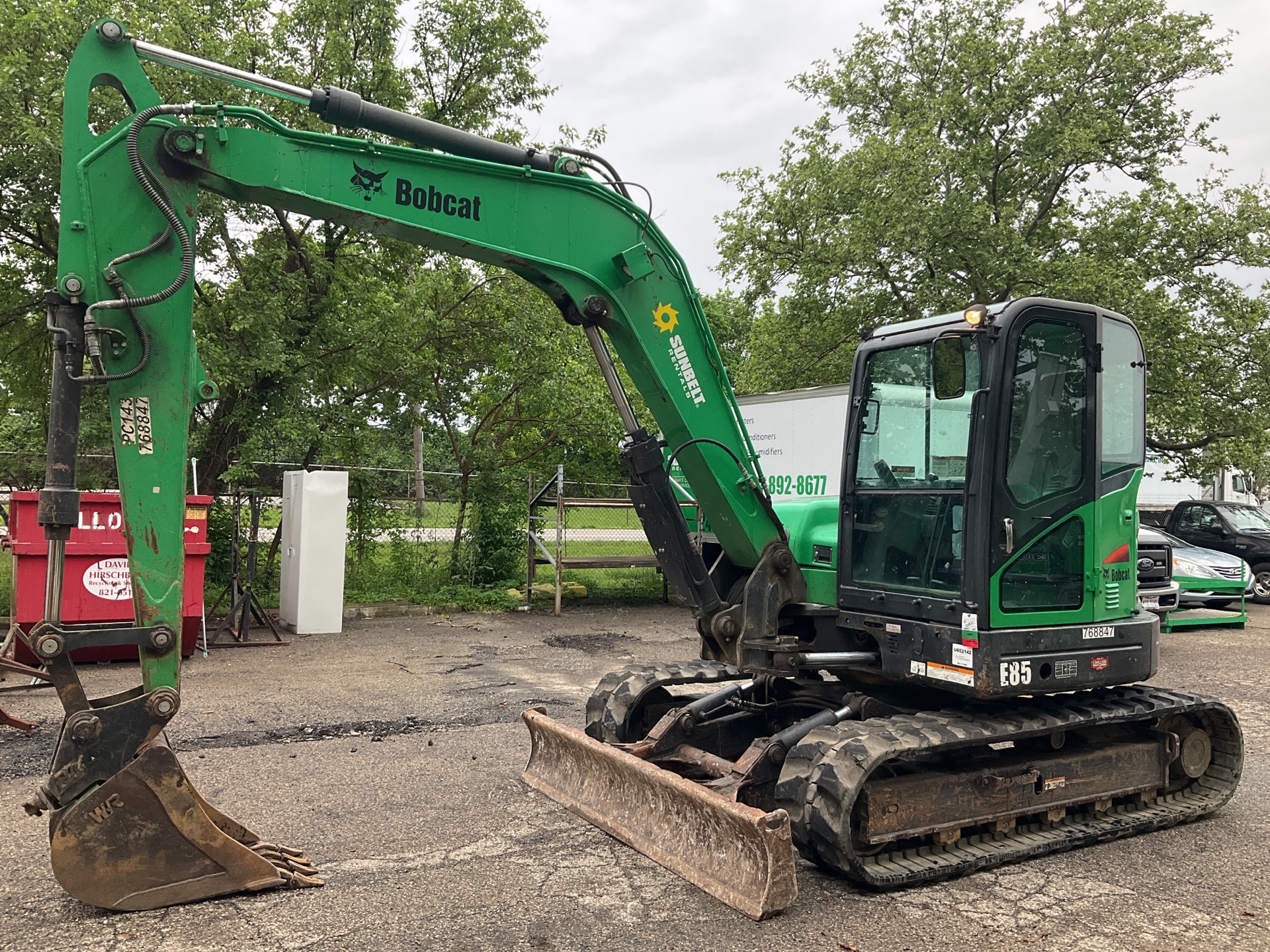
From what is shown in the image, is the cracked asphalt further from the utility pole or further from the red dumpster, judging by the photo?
the utility pole

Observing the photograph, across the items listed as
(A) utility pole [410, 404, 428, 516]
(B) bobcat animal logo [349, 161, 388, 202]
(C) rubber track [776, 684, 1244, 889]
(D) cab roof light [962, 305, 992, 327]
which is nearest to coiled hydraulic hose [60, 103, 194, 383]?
(B) bobcat animal logo [349, 161, 388, 202]

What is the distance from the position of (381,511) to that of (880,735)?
10750 mm

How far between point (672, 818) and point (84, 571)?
697 cm

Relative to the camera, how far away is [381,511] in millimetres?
14289

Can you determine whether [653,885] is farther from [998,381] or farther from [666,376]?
[998,381]

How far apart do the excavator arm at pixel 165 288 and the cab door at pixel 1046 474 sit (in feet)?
6.18

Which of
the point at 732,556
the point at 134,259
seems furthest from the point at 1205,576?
the point at 134,259

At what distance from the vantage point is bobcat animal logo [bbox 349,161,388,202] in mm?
4531

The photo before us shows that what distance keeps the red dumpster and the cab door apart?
724 cm

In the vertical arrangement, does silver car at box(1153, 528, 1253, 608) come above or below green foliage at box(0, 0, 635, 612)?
below

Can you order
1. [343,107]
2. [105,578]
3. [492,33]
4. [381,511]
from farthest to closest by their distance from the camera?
[381,511] < [492,33] < [105,578] < [343,107]

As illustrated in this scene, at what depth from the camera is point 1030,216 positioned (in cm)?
2033

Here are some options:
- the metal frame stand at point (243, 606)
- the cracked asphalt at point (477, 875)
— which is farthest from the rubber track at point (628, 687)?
the metal frame stand at point (243, 606)

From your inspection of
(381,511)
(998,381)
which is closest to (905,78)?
(381,511)
